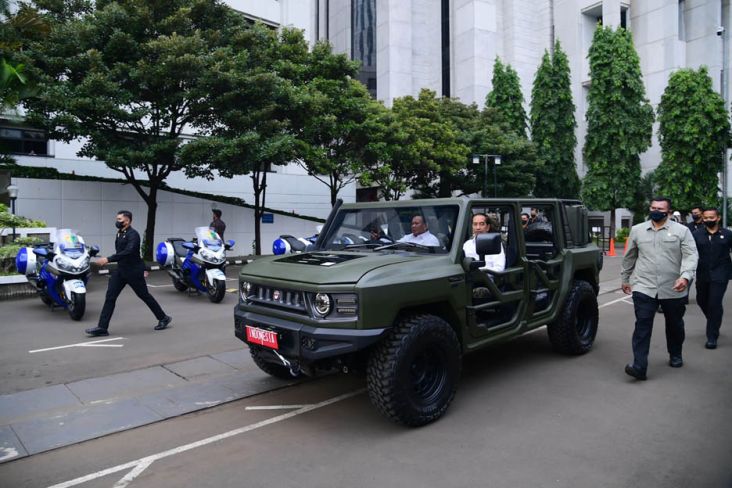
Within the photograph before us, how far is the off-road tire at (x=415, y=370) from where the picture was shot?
162 inches

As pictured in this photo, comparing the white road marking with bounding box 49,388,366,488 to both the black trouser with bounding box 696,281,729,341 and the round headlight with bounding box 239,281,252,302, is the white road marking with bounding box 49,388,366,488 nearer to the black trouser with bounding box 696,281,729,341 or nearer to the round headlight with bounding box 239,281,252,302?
the round headlight with bounding box 239,281,252,302

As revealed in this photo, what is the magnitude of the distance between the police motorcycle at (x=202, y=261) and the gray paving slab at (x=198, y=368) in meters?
4.59

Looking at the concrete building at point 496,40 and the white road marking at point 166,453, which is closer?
the white road marking at point 166,453

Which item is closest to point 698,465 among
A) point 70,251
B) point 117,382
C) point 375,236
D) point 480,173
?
point 375,236

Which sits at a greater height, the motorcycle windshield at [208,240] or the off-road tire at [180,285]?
the motorcycle windshield at [208,240]

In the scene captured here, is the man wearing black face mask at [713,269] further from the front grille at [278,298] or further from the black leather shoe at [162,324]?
the black leather shoe at [162,324]

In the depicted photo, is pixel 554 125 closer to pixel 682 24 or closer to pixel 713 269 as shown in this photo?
pixel 682 24

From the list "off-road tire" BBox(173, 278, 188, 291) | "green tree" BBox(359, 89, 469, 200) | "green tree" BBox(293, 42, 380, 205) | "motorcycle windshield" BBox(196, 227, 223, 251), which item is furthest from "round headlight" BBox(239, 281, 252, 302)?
"green tree" BBox(359, 89, 469, 200)

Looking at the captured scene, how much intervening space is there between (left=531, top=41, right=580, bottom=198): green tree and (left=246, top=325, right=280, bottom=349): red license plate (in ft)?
106

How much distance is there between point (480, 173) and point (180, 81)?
2075 centimetres

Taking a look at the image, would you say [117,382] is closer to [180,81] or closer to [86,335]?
[86,335]

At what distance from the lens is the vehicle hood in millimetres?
4160

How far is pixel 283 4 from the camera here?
30.5 m

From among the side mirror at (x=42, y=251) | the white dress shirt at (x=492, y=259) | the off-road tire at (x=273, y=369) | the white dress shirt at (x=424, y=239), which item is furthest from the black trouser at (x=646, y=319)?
the side mirror at (x=42, y=251)
